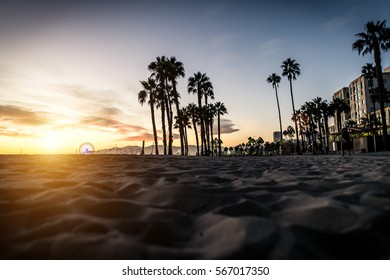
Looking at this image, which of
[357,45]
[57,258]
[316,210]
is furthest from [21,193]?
[357,45]

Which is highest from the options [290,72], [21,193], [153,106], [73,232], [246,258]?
[290,72]

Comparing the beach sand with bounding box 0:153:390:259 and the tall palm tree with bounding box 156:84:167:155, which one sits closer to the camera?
the beach sand with bounding box 0:153:390:259

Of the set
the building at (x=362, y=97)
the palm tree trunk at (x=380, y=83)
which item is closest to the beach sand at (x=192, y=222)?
the palm tree trunk at (x=380, y=83)

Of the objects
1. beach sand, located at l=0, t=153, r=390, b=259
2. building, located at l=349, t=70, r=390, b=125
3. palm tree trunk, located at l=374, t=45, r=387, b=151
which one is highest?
building, located at l=349, t=70, r=390, b=125

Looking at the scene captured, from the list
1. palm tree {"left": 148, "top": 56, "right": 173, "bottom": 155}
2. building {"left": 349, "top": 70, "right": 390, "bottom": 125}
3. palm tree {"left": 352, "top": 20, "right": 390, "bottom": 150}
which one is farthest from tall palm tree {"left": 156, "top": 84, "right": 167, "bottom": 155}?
building {"left": 349, "top": 70, "right": 390, "bottom": 125}

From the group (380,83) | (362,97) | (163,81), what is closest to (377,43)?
(380,83)

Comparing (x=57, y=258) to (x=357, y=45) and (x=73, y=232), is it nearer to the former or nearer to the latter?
(x=73, y=232)

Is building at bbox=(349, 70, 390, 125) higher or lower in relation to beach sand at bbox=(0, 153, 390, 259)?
higher

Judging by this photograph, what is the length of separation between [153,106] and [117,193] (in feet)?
112

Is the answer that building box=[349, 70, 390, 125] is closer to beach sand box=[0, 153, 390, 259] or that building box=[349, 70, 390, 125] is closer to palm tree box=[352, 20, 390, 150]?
palm tree box=[352, 20, 390, 150]

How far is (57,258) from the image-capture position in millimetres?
1578

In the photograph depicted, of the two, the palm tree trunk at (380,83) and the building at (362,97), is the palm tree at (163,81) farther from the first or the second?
the building at (362,97)

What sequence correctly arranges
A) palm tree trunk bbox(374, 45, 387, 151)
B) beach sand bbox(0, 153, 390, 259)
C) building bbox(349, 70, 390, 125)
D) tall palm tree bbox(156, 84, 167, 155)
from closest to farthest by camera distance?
beach sand bbox(0, 153, 390, 259)
palm tree trunk bbox(374, 45, 387, 151)
tall palm tree bbox(156, 84, 167, 155)
building bbox(349, 70, 390, 125)

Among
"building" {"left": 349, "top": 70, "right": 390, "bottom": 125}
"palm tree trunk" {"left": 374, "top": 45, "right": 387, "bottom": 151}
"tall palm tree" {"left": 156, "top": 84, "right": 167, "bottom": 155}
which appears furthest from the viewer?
"building" {"left": 349, "top": 70, "right": 390, "bottom": 125}
